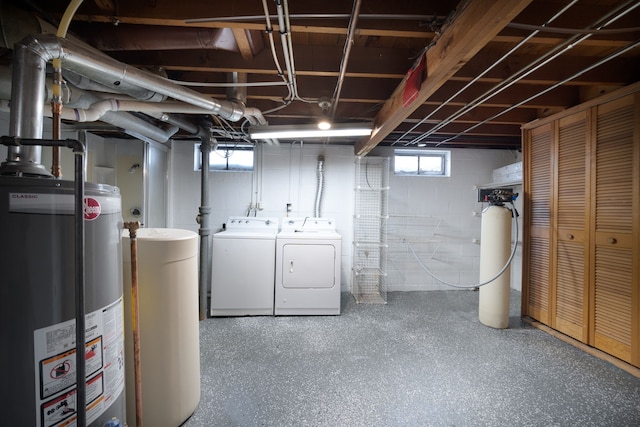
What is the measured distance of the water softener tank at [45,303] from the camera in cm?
61

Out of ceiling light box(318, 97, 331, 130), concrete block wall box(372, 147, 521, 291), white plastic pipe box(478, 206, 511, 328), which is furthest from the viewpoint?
concrete block wall box(372, 147, 521, 291)

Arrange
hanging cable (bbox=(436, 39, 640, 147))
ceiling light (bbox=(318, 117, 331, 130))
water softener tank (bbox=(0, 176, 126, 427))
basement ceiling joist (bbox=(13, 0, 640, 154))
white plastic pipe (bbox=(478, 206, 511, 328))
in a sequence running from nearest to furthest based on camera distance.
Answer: water softener tank (bbox=(0, 176, 126, 427)) < basement ceiling joist (bbox=(13, 0, 640, 154)) < hanging cable (bbox=(436, 39, 640, 147)) < ceiling light (bbox=(318, 117, 331, 130)) < white plastic pipe (bbox=(478, 206, 511, 328))

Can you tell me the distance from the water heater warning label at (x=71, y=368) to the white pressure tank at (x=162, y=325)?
441 millimetres

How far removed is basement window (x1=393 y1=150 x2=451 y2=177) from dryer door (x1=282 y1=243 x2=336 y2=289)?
1781 mm

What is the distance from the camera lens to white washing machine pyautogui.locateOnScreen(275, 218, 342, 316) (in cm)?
271

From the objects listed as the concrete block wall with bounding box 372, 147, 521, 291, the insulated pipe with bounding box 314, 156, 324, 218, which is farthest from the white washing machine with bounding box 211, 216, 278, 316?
the concrete block wall with bounding box 372, 147, 521, 291

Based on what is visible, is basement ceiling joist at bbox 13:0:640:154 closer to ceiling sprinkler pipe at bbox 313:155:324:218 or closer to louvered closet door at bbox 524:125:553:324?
louvered closet door at bbox 524:125:553:324

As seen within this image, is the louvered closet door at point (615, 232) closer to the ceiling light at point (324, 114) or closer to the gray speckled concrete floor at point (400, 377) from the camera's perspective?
the gray speckled concrete floor at point (400, 377)

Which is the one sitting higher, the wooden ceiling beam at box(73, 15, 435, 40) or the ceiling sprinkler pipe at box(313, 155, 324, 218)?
the wooden ceiling beam at box(73, 15, 435, 40)

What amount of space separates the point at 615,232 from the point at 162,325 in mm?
3090

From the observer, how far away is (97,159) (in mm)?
2916

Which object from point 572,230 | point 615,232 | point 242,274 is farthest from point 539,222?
→ point 242,274

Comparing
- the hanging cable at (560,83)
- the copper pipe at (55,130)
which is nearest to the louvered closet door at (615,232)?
the hanging cable at (560,83)

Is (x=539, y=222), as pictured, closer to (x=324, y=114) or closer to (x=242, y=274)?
(x=324, y=114)
